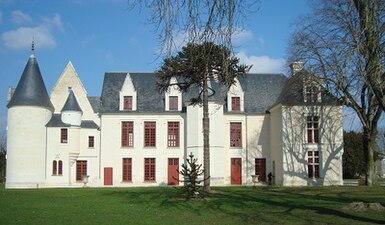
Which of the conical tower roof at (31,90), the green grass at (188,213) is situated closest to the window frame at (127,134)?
the conical tower roof at (31,90)

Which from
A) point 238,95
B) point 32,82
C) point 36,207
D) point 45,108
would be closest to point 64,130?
point 45,108

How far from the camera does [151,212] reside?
16.3 m

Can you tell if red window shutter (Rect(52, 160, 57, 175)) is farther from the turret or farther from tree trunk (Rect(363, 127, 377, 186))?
tree trunk (Rect(363, 127, 377, 186))

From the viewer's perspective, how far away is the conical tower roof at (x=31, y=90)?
38.3 meters

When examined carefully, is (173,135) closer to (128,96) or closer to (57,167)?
(128,96)

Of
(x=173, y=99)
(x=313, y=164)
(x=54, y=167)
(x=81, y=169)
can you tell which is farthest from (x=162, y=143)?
(x=313, y=164)

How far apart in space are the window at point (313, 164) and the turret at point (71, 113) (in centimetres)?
1933

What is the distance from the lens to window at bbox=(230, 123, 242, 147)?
132ft

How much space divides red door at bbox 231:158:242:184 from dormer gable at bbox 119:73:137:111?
384 inches

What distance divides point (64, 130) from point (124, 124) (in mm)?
5022

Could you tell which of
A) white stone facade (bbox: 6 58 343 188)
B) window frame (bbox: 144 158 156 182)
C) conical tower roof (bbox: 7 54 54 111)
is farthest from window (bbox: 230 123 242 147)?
conical tower roof (bbox: 7 54 54 111)

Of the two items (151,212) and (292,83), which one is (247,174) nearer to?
(292,83)

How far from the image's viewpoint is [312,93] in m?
31.9

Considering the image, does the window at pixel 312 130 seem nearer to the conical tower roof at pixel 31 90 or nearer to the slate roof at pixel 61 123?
the slate roof at pixel 61 123
